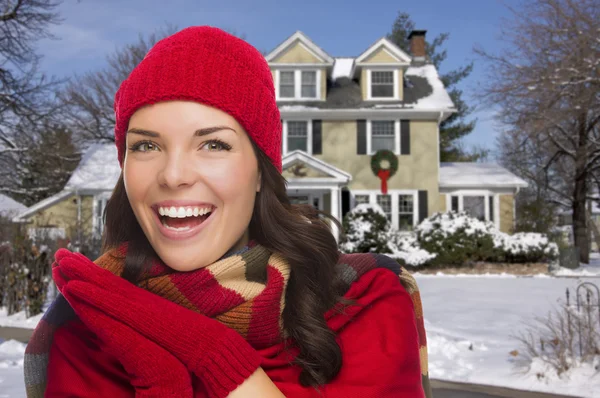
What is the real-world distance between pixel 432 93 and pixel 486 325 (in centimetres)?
1393

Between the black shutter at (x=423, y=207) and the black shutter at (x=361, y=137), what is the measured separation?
2580 mm

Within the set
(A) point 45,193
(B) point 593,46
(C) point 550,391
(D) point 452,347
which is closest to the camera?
(C) point 550,391

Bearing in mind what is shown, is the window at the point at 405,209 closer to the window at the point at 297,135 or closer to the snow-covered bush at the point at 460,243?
the snow-covered bush at the point at 460,243

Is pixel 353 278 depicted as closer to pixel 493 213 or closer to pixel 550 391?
pixel 550 391

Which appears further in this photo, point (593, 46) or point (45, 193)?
point (45, 193)

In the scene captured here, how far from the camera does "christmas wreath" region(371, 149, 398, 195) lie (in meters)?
19.5

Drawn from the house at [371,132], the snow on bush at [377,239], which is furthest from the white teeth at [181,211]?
the house at [371,132]

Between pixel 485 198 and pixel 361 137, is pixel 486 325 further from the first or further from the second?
pixel 485 198

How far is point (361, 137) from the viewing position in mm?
19891

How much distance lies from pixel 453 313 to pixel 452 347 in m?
2.40

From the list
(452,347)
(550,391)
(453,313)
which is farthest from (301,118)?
(550,391)

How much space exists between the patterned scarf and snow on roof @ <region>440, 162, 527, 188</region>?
19.7 meters

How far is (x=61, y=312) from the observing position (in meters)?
1.47

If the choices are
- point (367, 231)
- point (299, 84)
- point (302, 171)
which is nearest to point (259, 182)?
point (367, 231)
